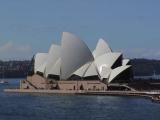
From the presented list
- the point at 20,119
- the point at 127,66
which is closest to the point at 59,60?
the point at 127,66

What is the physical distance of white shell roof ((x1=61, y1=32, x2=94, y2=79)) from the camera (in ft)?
235

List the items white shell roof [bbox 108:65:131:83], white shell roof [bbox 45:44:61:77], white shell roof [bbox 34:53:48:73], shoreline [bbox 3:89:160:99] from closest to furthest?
shoreline [bbox 3:89:160:99] → white shell roof [bbox 108:65:131:83] → white shell roof [bbox 45:44:61:77] → white shell roof [bbox 34:53:48:73]

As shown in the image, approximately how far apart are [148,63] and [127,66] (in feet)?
375

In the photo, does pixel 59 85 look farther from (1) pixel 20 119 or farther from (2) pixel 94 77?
(1) pixel 20 119

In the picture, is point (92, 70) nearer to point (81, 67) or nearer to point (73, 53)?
point (81, 67)

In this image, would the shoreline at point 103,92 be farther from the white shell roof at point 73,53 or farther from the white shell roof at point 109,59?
the white shell roof at point 109,59

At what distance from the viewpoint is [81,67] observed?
2904 inches

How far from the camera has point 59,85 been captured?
250 ft

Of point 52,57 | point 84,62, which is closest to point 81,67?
point 84,62

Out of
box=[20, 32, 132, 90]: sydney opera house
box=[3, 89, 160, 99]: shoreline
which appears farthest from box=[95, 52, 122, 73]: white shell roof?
box=[3, 89, 160, 99]: shoreline

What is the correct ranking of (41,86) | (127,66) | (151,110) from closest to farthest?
1. (151,110)
2. (127,66)
3. (41,86)

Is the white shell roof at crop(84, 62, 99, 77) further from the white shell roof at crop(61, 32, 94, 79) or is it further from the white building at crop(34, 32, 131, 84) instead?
the white shell roof at crop(61, 32, 94, 79)

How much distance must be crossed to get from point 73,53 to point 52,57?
449 cm

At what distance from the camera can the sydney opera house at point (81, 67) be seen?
236 ft
